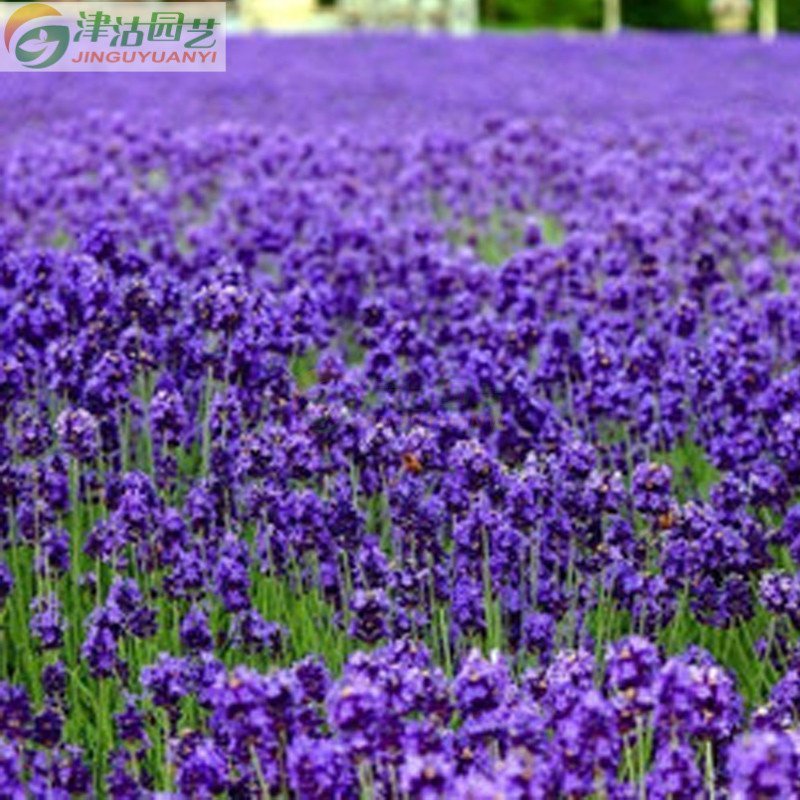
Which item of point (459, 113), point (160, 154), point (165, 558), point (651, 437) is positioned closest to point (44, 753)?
point (165, 558)

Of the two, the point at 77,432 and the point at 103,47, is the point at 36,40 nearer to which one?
the point at 103,47

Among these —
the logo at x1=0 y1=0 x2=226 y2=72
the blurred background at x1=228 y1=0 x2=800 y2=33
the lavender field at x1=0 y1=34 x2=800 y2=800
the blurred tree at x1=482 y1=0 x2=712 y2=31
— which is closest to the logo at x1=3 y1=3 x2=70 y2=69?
the logo at x1=0 y1=0 x2=226 y2=72

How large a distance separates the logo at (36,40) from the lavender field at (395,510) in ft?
41.5

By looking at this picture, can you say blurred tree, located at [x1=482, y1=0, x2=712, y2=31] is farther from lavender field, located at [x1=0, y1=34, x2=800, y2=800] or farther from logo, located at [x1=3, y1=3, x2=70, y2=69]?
lavender field, located at [x1=0, y1=34, x2=800, y2=800]

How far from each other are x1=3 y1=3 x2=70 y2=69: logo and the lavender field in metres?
12.7

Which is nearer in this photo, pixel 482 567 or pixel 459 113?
pixel 482 567

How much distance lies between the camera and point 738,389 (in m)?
4.71

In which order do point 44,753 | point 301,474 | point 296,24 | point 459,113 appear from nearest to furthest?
1. point 44,753
2. point 301,474
3. point 459,113
4. point 296,24

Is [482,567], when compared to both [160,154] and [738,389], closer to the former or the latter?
[738,389]

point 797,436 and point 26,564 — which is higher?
point 797,436

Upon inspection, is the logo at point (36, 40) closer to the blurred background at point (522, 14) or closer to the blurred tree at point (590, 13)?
the blurred background at point (522, 14)

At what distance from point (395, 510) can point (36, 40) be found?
18.9 metres

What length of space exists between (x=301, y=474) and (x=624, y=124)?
851cm

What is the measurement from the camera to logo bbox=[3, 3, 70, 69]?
20.0 meters
